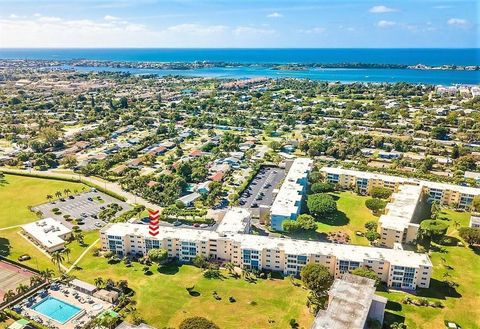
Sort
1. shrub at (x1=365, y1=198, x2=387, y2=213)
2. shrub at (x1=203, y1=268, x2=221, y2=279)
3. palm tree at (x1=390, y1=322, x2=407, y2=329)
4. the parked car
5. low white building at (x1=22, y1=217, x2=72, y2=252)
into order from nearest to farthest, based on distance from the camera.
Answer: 1. palm tree at (x1=390, y1=322, x2=407, y2=329)
2. shrub at (x1=203, y1=268, x2=221, y2=279)
3. the parked car
4. low white building at (x1=22, y1=217, x2=72, y2=252)
5. shrub at (x1=365, y1=198, x2=387, y2=213)

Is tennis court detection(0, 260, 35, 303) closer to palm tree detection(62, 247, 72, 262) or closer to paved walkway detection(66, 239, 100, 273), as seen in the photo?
paved walkway detection(66, 239, 100, 273)

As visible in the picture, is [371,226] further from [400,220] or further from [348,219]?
[348,219]

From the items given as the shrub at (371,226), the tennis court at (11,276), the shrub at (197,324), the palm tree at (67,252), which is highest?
the shrub at (371,226)

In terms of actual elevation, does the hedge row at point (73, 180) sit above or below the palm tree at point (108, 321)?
above

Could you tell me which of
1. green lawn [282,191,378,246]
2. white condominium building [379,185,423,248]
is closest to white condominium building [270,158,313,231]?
green lawn [282,191,378,246]

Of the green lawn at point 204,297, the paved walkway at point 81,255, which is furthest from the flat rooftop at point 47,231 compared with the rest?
the green lawn at point 204,297

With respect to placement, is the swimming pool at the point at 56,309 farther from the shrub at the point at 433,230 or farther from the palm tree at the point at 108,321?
the shrub at the point at 433,230
